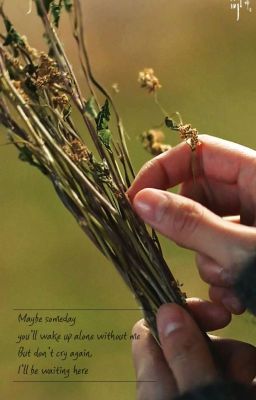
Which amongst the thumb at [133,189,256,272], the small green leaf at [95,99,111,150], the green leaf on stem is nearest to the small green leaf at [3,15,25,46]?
the green leaf on stem

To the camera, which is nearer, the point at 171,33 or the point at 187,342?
the point at 187,342

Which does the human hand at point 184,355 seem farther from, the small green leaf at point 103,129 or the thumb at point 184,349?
the small green leaf at point 103,129

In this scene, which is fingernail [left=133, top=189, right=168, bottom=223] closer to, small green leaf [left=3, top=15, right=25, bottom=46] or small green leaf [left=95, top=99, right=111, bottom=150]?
small green leaf [left=95, top=99, right=111, bottom=150]

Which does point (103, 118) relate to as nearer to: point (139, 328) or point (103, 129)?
point (103, 129)

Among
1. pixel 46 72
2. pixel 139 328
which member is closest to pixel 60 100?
A: pixel 46 72

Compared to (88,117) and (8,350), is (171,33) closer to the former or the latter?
(88,117)

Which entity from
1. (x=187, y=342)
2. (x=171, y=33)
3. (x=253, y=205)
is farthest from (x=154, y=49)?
(x=187, y=342)
